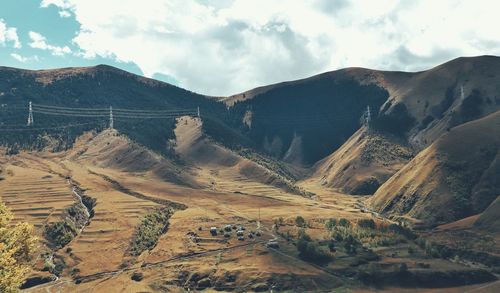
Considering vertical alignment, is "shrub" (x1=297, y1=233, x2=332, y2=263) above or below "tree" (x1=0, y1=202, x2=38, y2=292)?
below

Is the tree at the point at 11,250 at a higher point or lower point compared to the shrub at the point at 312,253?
higher

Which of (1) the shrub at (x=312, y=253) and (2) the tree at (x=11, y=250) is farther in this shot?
(1) the shrub at (x=312, y=253)

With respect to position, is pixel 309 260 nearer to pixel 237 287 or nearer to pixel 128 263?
pixel 237 287

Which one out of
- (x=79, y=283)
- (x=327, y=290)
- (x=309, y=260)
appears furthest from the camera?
(x=309, y=260)

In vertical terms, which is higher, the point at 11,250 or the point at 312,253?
the point at 11,250

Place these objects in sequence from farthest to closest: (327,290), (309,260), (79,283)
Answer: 1. (309,260)
2. (79,283)
3. (327,290)

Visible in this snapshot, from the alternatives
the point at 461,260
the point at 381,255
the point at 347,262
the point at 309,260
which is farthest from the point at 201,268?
the point at 461,260

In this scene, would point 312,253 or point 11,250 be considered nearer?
point 11,250

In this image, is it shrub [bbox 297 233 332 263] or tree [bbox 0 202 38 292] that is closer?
tree [bbox 0 202 38 292]
